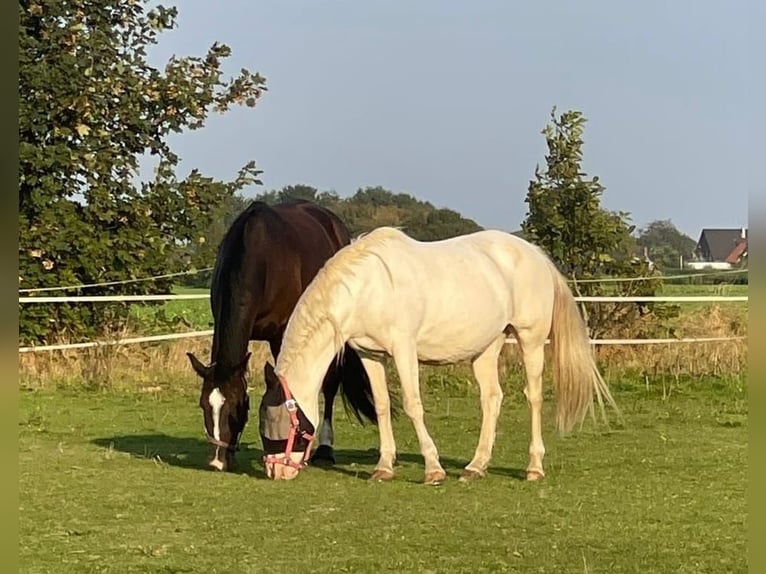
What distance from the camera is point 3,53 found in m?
1.51

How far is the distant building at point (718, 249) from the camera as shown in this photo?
19.4 ft

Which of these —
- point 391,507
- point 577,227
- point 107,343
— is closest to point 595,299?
point 577,227

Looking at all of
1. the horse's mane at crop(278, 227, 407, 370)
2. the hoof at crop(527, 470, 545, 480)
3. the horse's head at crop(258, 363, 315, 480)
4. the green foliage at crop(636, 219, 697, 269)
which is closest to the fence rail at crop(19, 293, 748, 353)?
the green foliage at crop(636, 219, 697, 269)

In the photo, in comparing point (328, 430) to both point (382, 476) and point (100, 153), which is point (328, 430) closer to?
point (382, 476)

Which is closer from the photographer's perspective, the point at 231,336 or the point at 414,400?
the point at 414,400

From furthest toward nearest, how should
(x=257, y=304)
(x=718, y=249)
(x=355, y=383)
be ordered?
(x=718, y=249) < (x=355, y=383) < (x=257, y=304)

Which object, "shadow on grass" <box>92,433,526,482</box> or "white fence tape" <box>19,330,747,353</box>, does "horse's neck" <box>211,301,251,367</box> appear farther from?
"white fence tape" <box>19,330,747,353</box>

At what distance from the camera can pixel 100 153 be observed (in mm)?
14992

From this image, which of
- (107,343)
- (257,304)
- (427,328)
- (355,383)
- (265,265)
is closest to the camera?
(427,328)

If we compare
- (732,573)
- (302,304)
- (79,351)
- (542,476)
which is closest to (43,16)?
(79,351)

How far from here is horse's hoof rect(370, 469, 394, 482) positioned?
6594 mm

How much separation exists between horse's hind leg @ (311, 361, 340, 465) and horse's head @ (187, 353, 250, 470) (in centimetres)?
94

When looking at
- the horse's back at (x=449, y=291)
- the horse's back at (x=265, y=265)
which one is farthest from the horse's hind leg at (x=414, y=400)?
the horse's back at (x=265, y=265)

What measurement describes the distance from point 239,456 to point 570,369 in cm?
255
